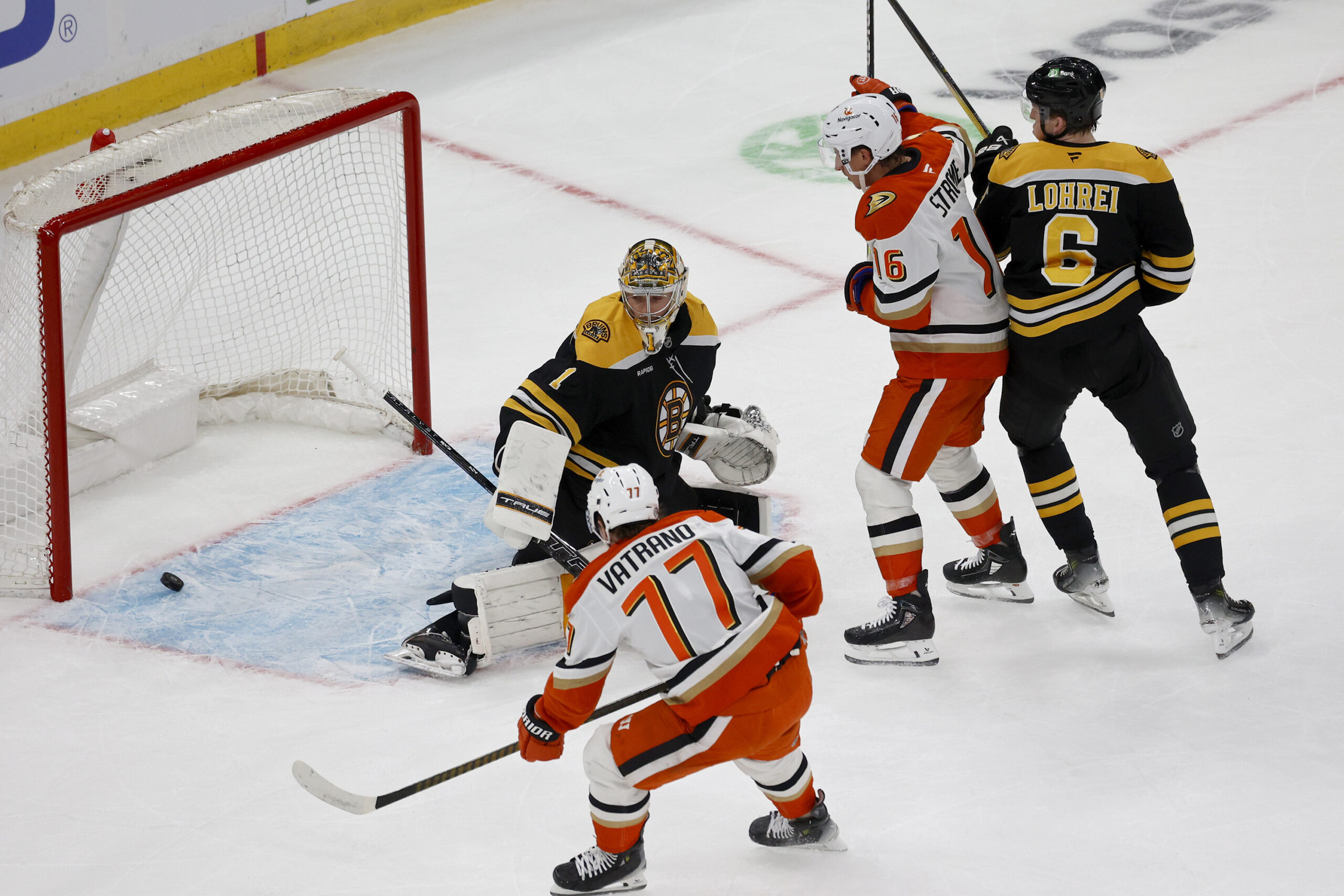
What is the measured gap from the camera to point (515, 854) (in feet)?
9.66

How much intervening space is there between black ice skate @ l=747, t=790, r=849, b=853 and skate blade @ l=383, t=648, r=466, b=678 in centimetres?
86

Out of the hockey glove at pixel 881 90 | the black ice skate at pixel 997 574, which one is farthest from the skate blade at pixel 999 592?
the hockey glove at pixel 881 90

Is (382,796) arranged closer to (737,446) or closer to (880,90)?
(737,446)

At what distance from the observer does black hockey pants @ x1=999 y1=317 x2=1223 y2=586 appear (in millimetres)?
3322

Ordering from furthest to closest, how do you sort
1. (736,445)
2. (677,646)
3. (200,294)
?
(200,294) → (736,445) → (677,646)

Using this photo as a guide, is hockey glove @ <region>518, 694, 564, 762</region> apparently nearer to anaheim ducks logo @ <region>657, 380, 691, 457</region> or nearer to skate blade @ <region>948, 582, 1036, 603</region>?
anaheim ducks logo @ <region>657, 380, 691, 457</region>

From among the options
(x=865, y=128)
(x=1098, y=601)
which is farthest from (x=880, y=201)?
(x=1098, y=601)

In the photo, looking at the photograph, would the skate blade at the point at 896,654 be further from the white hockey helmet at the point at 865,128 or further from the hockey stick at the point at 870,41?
the hockey stick at the point at 870,41

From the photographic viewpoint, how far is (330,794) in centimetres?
273

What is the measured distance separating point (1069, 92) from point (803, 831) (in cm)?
151

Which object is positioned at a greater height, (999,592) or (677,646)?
(677,646)

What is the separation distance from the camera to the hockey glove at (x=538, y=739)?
2.63 meters

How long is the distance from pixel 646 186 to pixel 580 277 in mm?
771

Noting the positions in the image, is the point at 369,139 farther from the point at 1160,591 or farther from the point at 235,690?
the point at 1160,591
